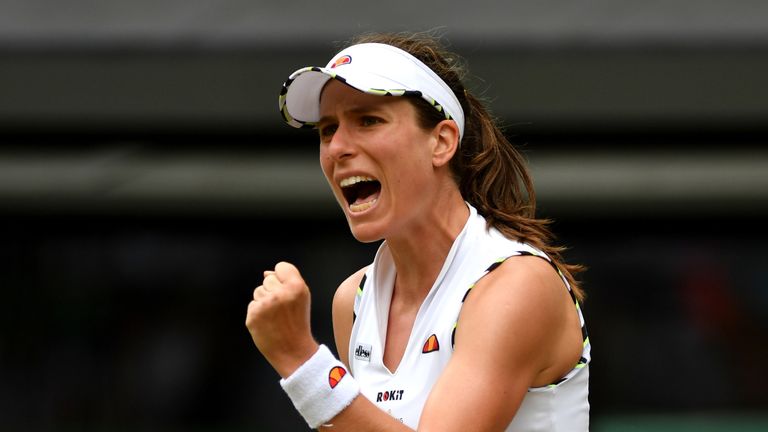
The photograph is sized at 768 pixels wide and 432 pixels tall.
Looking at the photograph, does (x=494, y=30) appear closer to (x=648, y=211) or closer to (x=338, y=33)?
(x=338, y=33)

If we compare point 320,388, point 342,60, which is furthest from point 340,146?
point 320,388

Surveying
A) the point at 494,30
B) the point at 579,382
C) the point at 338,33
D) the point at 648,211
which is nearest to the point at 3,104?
the point at 338,33

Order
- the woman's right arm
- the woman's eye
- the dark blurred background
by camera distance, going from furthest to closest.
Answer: the dark blurred background, the woman's right arm, the woman's eye

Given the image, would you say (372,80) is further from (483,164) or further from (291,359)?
(291,359)

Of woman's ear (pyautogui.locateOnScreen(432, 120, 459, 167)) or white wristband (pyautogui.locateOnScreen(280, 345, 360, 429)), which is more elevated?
woman's ear (pyautogui.locateOnScreen(432, 120, 459, 167))

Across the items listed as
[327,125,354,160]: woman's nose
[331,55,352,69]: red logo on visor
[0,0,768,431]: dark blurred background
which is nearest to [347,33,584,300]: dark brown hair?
[331,55,352,69]: red logo on visor

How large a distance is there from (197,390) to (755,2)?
4.58m

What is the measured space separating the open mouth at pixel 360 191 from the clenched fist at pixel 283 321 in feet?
1.23

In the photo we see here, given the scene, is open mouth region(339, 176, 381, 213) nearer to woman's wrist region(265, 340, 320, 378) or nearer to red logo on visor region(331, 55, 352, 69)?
red logo on visor region(331, 55, 352, 69)

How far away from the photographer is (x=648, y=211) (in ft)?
27.8

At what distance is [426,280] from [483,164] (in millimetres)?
330

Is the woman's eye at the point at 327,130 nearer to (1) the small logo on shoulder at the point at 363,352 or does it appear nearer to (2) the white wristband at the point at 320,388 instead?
(1) the small logo on shoulder at the point at 363,352

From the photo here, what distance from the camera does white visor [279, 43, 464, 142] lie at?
2.88 meters

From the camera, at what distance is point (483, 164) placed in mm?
3152
